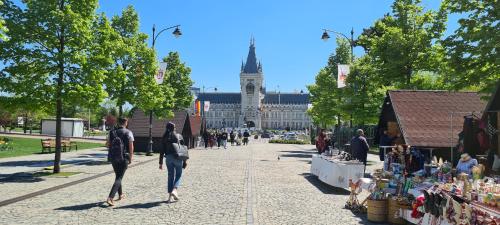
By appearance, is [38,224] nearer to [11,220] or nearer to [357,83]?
[11,220]

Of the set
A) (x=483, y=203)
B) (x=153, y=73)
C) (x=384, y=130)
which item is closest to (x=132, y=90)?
(x=153, y=73)

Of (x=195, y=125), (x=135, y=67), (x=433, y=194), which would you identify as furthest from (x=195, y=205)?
(x=195, y=125)

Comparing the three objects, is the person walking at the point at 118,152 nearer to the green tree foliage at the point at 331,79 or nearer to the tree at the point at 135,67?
the tree at the point at 135,67

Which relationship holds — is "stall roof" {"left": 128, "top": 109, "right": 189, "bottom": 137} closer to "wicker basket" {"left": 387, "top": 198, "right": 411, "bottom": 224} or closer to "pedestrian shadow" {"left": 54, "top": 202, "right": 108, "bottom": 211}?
"pedestrian shadow" {"left": 54, "top": 202, "right": 108, "bottom": 211}

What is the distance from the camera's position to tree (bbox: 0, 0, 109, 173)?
16.8 m

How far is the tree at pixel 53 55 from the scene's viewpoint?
55.3 ft

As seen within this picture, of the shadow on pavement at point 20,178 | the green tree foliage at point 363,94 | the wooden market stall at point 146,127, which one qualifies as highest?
the green tree foliage at point 363,94

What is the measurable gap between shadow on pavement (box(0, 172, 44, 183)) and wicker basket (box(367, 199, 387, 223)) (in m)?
10.6

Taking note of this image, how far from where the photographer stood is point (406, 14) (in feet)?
106

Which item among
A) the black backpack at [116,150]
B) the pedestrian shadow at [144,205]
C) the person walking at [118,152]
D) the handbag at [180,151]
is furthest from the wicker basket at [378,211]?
the black backpack at [116,150]

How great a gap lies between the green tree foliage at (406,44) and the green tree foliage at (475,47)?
11392 mm

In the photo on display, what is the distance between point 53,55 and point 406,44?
20425 millimetres

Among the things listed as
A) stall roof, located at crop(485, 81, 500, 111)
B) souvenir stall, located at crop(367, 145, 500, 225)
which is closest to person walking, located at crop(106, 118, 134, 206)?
souvenir stall, located at crop(367, 145, 500, 225)

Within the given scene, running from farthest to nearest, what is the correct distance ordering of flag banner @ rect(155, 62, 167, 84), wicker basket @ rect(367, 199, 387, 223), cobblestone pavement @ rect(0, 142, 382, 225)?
1. flag banner @ rect(155, 62, 167, 84)
2. wicker basket @ rect(367, 199, 387, 223)
3. cobblestone pavement @ rect(0, 142, 382, 225)
